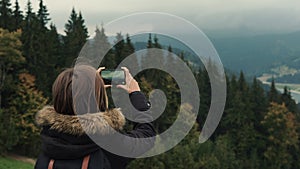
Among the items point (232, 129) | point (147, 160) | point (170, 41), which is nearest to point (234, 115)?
point (232, 129)

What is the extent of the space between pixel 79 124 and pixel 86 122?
1.9 inches

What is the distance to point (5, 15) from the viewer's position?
45.8 m

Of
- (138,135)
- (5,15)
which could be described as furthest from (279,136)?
(138,135)

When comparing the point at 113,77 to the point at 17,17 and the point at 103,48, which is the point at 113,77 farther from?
the point at 17,17

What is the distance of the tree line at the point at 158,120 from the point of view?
39.8 metres

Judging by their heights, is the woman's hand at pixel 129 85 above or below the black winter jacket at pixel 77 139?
above

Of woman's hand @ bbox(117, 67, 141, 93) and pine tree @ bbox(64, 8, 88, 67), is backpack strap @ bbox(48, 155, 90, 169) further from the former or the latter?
pine tree @ bbox(64, 8, 88, 67)

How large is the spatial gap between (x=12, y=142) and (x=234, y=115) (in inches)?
1025

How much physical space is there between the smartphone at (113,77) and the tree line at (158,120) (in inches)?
1181

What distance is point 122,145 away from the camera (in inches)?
109

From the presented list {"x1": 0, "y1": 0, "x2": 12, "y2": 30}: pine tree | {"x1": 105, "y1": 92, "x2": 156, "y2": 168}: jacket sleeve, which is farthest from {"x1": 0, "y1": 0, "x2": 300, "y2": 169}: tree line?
{"x1": 105, "y1": 92, "x2": 156, "y2": 168}: jacket sleeve

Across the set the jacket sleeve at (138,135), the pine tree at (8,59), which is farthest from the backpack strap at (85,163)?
the pine tree at (8,59)

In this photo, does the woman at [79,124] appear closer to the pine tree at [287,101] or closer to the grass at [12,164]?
the grass at [12,164]

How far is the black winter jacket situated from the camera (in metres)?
2.74
